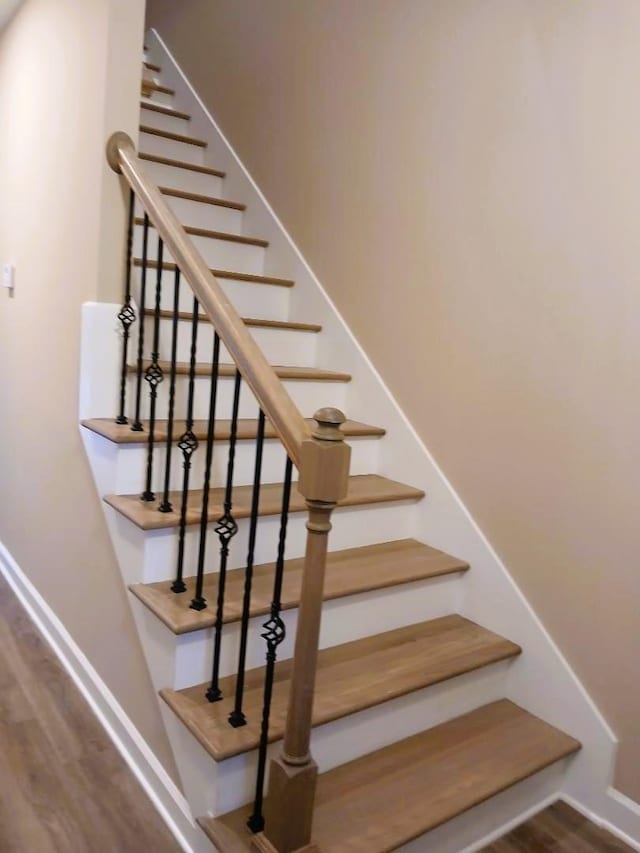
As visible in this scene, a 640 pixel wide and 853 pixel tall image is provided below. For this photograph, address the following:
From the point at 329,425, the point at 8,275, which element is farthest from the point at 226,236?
the point at 329,425

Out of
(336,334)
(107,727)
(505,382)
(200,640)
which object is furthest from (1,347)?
(505,382)

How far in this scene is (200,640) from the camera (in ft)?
5.49

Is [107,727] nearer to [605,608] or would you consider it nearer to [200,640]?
[200,640]

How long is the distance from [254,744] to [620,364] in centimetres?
138

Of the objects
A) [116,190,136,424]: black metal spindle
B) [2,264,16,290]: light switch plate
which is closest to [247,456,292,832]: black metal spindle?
[116,190,136,424]: black metal spindle

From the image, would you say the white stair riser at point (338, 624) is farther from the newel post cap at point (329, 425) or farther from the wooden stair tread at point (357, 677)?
the newel post cap at point (329, 425)

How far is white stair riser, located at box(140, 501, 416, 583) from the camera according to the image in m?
1.81

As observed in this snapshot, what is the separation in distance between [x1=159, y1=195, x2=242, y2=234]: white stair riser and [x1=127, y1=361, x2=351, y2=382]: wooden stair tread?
93 cm

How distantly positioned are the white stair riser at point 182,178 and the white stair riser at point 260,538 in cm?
199

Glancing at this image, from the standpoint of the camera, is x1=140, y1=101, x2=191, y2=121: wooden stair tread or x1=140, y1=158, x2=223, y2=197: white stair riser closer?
x1=140, y1=158, x2=223, y2=197: white stair riser

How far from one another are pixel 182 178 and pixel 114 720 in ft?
8.45

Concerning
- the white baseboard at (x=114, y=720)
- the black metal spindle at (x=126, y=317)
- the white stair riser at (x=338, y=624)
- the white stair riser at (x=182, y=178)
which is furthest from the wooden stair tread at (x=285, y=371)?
the white stair riser at (x=182, y=178)

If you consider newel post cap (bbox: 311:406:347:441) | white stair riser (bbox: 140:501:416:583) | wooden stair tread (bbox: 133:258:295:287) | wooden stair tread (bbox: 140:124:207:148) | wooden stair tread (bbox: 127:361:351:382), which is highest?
wooden stair tread (bbox: 140:124:207:148)

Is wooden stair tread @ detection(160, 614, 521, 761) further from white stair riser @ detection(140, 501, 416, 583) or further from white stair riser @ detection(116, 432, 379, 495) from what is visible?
white stair riser @ detection(116, 432, 379, 495)
